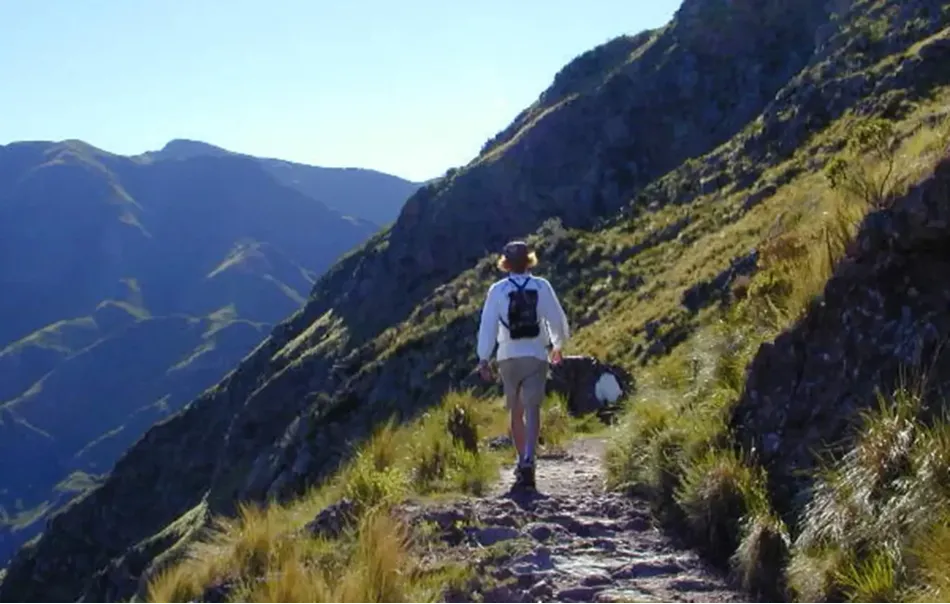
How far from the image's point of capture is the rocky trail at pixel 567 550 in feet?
20.9

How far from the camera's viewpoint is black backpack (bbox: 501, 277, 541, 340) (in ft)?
30.0

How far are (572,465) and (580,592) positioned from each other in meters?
4.73

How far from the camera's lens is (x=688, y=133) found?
73062 mm

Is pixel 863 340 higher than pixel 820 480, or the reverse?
pixel 863 340

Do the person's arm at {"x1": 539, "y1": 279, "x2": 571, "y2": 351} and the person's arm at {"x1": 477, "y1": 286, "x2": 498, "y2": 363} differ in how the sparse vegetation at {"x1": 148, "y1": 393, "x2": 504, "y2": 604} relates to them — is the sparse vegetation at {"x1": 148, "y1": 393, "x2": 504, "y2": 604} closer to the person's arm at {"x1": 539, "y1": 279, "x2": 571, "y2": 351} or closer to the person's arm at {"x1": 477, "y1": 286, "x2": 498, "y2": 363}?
the person's arm at {"x1": 477, "y1": 286, "x2": 498, "y2": 363}

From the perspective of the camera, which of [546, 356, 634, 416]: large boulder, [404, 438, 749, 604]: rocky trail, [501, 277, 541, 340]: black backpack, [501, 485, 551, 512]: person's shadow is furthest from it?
[546, 356, 634, 416]: large boulder

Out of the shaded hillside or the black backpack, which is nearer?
the black backpack

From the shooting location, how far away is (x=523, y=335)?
915 centimetres

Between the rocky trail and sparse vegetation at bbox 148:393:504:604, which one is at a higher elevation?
sparse vegetation at bbox 148:393:504:604

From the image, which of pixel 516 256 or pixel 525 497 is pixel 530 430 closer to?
pixel 525 497

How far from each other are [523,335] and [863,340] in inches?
137

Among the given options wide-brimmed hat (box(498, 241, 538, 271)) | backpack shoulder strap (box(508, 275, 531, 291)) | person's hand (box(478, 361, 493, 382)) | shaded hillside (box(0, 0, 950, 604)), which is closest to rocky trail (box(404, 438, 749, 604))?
person's hand (box(478, 361, 493, 382))

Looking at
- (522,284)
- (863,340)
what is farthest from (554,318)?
(863,340)

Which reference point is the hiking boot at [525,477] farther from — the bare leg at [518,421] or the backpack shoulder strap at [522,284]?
the backpack shoulder strap at [522,284]
